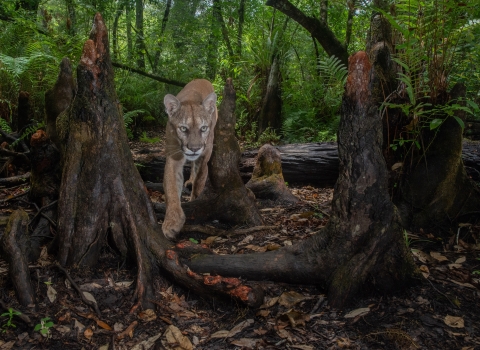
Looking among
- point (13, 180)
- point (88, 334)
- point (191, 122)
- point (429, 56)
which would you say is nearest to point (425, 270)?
point (429, 56)

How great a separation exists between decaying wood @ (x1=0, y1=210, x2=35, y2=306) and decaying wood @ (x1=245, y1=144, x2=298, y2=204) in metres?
3.35

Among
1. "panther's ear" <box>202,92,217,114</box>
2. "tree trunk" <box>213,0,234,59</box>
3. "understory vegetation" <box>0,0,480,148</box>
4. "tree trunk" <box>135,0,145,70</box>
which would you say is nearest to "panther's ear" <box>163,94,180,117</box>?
"panther's ear" <box>202,92,217,114</box>

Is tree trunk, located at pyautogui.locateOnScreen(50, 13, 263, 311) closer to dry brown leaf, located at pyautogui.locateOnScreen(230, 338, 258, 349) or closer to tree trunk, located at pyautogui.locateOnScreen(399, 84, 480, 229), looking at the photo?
dry brown leaf, located at pyautogui.locateOnScreen(230, 338, 258, 349)

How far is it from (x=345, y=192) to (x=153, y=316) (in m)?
1.91

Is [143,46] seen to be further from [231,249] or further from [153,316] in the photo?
[153,316]

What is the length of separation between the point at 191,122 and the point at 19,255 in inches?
97.6

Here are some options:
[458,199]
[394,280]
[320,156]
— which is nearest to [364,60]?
[394,280]

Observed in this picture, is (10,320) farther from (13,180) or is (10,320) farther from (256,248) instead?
(13,180)

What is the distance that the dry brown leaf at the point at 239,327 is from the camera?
295 centimetres

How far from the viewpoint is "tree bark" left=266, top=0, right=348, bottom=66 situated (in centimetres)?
931

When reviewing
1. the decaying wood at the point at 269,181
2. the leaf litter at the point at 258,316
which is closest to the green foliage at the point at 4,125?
the leaf litter at the point at 258,316

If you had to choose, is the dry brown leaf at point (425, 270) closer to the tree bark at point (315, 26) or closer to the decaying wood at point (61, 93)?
the decaying wood at point (61, 93)

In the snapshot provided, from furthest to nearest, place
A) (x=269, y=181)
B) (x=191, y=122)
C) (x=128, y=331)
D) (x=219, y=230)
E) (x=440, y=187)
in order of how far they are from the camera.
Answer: (x=269, y=181) < (x=191, y=122) < (x=219, y=230) < (x=440, y=187) < (x=128, y=331)

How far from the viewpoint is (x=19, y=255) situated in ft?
10.4
